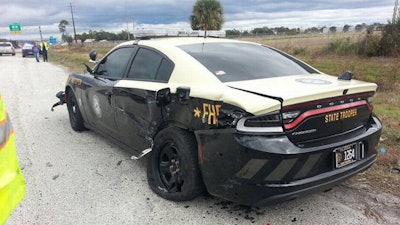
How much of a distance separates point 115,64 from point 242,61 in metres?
1.88

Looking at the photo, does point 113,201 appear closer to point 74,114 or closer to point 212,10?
point 74,114

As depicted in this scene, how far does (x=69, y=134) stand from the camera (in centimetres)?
610

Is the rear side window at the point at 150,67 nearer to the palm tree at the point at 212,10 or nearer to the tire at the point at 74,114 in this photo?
the tire at the point at 74,114

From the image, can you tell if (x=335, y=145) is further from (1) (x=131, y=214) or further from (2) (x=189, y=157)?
(1) (x=131, y=214)

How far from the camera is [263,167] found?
2.71 meters

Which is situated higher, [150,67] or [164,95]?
[150,67]

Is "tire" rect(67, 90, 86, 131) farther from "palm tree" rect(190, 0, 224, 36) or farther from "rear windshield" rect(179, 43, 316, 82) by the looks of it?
"palm tree" rect(190, 0, 224, 36)

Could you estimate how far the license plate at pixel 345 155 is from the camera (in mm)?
2996

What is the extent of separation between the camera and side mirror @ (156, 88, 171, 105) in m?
3.49

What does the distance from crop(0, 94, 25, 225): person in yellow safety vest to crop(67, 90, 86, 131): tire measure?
4.18m

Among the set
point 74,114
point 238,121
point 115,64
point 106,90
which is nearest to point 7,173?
point 238,121

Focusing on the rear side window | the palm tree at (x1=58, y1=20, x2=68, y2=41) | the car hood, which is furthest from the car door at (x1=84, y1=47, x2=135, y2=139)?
the palm tree at (x1=58, y1=20, x2=68, y2=41)

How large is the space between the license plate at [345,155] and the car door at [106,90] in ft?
8.71

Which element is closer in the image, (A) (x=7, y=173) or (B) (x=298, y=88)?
(A) (x=7, y=173)
